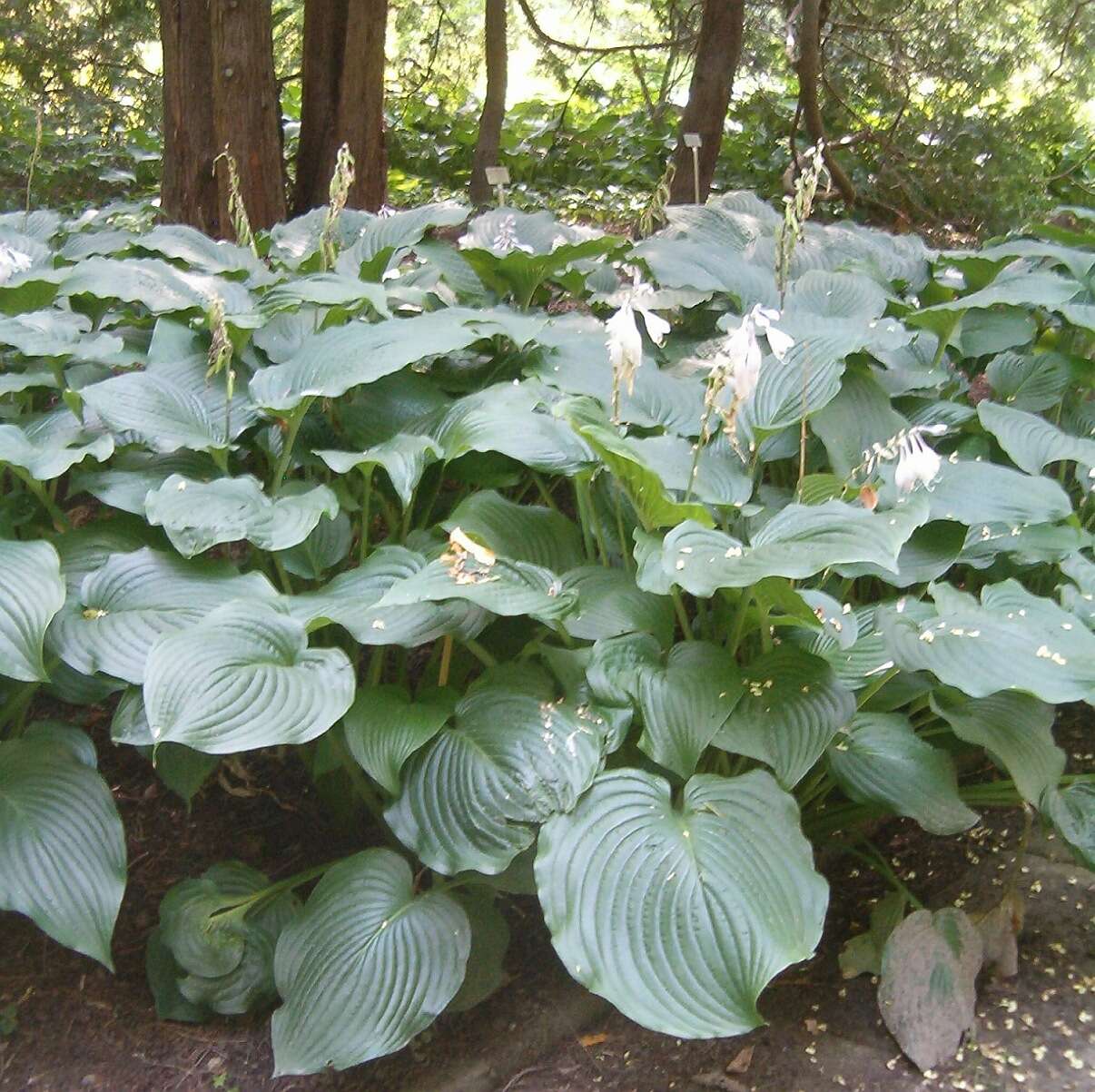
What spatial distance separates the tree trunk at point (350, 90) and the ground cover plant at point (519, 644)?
91.8 inches

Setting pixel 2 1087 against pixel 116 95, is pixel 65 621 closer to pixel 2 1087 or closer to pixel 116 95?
pixel 2 1087

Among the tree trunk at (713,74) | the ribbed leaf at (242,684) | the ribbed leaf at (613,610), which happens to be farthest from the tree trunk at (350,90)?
the ribbed leaf at (242,684)

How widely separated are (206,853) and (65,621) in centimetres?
58

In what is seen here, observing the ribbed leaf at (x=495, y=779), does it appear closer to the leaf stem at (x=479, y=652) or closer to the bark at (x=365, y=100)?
the leaf stem at (x=479, y=652)

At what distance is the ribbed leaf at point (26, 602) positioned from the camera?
1338 millimetres

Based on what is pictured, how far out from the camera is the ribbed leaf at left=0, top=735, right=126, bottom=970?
4.55 ft

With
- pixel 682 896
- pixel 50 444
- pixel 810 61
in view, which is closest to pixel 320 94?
pixel 810 61

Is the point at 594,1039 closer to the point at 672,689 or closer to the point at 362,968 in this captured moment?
the point at 362,968

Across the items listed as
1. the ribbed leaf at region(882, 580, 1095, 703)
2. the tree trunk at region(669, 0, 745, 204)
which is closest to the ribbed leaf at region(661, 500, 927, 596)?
the ribbed leaf at region(882, 580, 1095, 703)

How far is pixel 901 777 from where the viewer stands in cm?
152

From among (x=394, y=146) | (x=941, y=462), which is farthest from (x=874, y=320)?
(x=394, y=146)

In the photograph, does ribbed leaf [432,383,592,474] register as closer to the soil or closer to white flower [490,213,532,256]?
the soil

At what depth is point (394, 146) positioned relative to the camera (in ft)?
22.1

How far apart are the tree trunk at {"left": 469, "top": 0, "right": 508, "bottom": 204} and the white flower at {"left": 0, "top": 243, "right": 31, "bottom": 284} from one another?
3.22 metres
